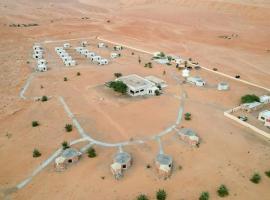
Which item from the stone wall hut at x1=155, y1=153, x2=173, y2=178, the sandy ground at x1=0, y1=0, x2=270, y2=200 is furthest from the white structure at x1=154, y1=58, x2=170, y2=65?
the stone wall hut at x1=155, y1=153, x2=173, y2=178

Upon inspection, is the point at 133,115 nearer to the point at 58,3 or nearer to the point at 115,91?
the point at 115,91

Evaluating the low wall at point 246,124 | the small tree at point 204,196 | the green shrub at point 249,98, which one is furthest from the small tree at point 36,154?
the green shrub at point 249,98

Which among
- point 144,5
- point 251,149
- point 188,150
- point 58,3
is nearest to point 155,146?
point 188,150

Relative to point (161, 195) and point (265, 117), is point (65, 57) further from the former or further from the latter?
point (161, 195)

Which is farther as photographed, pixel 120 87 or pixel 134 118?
pixel 120 87

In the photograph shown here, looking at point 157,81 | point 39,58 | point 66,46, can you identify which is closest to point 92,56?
point 39,58

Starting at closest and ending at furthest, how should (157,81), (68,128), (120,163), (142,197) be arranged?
(142,197), (120,163), (68,128), (157,81)
